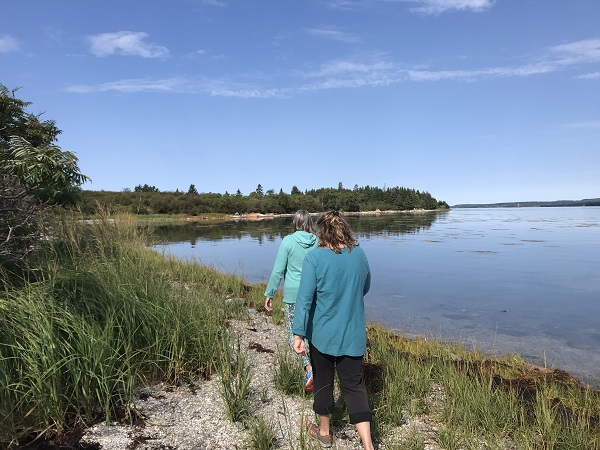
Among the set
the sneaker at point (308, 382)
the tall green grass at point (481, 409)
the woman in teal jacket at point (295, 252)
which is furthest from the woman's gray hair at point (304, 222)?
the tall green grass at point (481, 409)

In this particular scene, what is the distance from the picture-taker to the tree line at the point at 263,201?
95.8 metres

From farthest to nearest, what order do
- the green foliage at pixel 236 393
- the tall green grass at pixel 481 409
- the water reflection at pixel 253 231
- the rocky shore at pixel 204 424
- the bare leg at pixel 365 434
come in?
1. the water reflection at pixel 253 231
2. the green foliage at pixel 236 393
3. the tall green grass at pixel 481 409
4. the rocky shore at pixel 204 424
5. the bare leg at pixel 365 434

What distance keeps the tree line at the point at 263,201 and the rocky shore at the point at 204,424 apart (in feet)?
200

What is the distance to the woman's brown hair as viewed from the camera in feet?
10.2

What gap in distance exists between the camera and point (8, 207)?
4.56 meters

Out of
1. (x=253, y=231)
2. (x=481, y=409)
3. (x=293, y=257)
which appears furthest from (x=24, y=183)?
(x=253, y=231)

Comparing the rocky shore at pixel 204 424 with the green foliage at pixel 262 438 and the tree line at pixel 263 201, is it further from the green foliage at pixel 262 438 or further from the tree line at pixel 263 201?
the tree line at pixel 263 201

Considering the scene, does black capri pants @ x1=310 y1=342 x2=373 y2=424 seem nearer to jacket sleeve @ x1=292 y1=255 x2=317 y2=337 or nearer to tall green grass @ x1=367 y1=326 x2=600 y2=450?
jacket sleeve @ x1=292 y1=255 x2=317 y2=337

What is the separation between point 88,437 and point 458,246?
Answer: 28.5m

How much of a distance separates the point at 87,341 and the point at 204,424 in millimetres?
1316

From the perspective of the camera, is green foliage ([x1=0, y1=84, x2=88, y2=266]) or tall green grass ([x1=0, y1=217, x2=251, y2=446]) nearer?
tall green grass ([x1=0, y1=217, x2=251, y2=446])

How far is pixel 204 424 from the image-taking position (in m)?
3.49

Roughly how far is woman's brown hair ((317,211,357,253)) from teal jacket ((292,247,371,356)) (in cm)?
6

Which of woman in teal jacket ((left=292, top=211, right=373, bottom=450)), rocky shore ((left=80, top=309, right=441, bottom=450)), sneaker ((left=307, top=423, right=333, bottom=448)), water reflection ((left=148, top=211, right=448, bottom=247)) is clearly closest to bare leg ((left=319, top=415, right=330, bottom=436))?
sneaker ((left=307, top=423, right=333, bottom=448))
